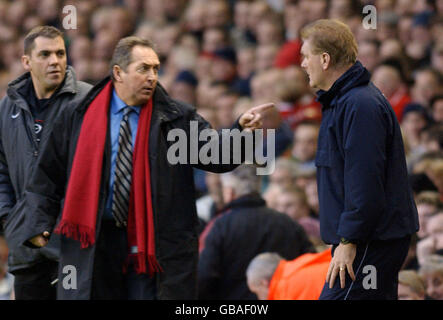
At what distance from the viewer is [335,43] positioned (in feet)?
12.7

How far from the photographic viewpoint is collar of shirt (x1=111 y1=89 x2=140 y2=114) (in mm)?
4711

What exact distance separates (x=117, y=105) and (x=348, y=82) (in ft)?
4.76

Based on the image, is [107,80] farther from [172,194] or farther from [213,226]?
[213,226]

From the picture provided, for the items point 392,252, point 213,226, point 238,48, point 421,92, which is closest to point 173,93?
point 238,48

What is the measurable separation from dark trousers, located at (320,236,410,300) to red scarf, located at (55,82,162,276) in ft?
3.78

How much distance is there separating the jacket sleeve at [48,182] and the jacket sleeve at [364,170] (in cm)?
173

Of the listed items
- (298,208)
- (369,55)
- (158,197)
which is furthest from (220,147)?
(369,55)

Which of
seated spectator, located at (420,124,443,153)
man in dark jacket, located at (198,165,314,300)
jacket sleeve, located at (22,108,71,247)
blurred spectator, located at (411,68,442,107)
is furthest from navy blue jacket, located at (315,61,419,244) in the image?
blurred spectator, located at (411,68,442,107)

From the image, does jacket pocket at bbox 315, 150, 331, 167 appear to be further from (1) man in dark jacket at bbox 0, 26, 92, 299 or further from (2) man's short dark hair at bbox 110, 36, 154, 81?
(1) man in dark jacket at bbox 0, 26, 92, 299

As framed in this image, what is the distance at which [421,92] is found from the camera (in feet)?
25.2

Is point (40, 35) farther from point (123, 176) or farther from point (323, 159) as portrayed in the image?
point (323, 159)

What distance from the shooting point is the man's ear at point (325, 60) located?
3.87 metres

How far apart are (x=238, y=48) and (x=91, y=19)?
2276 mm

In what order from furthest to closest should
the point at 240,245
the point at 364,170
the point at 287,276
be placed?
the point at 240,245
the point at 287,276
the point at 364,170
